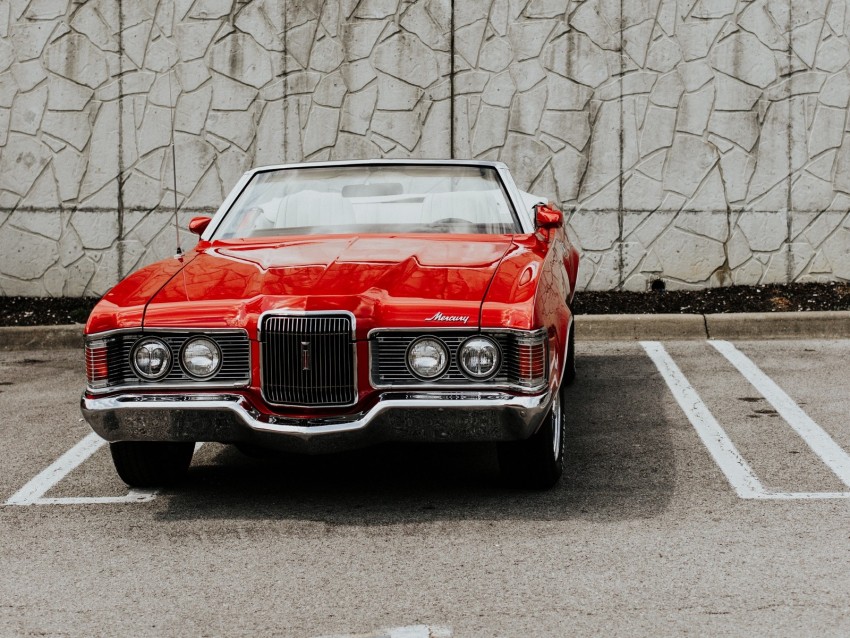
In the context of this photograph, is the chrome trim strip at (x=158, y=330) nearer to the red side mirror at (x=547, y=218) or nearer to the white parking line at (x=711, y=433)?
the red side mirror at (x=547, y=218)

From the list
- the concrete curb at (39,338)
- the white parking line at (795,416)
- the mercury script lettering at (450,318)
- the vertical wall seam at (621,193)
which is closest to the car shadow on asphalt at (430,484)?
the white parking line at (795,416)

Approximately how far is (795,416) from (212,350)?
368 centimetres

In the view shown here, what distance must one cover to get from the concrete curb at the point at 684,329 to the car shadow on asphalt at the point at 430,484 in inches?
132

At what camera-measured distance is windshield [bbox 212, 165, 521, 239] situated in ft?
21.4

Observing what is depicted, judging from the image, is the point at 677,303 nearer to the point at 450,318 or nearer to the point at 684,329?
the point at 684,329

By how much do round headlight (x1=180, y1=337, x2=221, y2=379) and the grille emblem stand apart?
0.38 m

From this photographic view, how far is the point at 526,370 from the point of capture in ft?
16.8

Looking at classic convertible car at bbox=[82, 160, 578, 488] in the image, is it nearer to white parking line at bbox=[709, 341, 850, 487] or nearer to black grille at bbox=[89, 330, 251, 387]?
black grille at bbox=[89, 330, 251, 387]

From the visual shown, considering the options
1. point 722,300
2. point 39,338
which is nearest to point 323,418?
point 39,338

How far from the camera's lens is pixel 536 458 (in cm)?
555

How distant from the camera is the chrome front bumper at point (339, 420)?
510cm

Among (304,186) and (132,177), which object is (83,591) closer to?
(304,186)

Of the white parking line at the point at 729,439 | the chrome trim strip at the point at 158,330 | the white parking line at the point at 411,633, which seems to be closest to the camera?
the white parking line at the point at 411,633

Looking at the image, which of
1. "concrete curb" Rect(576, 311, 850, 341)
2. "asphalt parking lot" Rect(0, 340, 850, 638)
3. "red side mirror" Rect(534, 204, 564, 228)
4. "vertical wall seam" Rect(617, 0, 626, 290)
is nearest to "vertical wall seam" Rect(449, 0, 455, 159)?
"vertical wall seam" Rect(617, 0, 626, 290)
